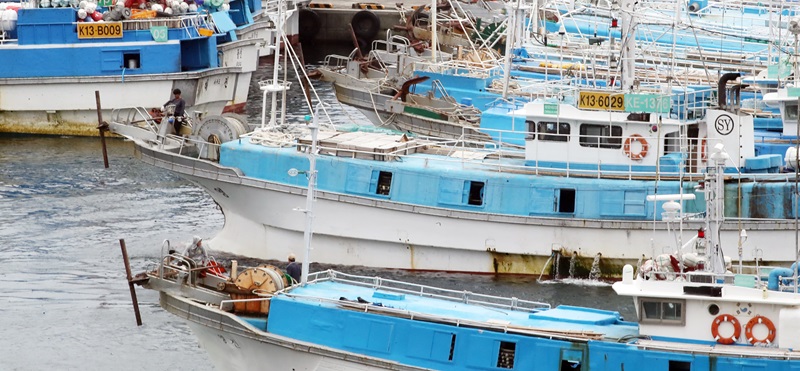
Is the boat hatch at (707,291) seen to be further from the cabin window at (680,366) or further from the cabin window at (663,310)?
the cabin window at (680,366)

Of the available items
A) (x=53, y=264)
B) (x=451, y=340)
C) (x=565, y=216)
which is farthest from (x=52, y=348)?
(x=565, y=216)

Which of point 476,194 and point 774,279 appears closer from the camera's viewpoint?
point 774,279

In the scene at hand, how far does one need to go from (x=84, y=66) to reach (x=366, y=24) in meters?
24.9

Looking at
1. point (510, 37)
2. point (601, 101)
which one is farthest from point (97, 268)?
point (510, 37)

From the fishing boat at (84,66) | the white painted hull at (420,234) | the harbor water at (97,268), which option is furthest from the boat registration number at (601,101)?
the fishing boat at (84,66)

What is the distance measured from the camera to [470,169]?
127 ft

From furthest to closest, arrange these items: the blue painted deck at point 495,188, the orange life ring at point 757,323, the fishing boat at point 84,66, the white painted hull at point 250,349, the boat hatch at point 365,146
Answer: the fishing boat at point 84,66 → the boat hatch at point 365,146 → the blue painted deck at point 495,188 → the white painted hull at point 250,349 → the orange life ring at point 757,323

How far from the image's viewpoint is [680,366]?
2691 centimetres

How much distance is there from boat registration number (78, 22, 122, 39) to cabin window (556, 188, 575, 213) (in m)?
23.2

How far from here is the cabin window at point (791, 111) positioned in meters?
40.2

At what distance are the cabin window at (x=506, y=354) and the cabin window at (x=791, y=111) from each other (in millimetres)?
15228

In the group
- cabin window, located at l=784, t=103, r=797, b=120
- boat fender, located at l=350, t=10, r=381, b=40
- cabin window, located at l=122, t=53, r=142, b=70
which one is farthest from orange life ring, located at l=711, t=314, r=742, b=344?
boat fender, located at l=350, t=10, r=381, b=40

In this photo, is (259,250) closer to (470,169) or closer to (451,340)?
(470,169)

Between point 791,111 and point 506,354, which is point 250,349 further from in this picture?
point 791,111
